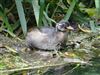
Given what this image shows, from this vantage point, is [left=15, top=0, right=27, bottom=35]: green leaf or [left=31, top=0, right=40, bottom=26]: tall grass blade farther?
[left=31, top=0, right=40, bottom=26]: tall grass blade

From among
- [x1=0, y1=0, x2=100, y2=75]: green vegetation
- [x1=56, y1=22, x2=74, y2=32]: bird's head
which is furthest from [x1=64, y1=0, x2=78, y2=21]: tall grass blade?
[x1=56, y1=22, x2=74, y2=32]: bird's head

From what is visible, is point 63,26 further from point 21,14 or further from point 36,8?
point 21,14

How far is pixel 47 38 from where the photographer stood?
20.8 ft

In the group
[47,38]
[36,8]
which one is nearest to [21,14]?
[36,8]

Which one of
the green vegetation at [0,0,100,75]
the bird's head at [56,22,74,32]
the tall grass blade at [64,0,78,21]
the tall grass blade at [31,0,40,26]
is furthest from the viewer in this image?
the tall grass blade at [64,0,78,21]

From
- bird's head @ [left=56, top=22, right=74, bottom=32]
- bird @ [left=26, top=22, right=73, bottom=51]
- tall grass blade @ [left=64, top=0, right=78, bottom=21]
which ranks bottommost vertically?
bird @ [left=26, top=22, right=73, bottom=51]

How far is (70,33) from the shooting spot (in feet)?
23.2

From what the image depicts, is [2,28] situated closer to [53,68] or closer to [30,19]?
[30,19]

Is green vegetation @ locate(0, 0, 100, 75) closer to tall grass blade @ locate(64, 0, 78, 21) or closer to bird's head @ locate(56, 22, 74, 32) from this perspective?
tall grass blade @ locate(64, 0, 78, 21)


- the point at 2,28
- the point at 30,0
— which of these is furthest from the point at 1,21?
the point at 30,0

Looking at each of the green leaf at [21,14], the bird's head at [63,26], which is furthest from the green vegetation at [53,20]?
the bird's head at [63,26]

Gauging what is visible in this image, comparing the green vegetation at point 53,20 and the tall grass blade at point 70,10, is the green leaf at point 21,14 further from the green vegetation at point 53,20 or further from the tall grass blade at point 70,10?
the tall grass blade at point 70,10

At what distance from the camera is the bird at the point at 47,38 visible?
20.8 feet

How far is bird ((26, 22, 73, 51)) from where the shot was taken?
6.33 meters
